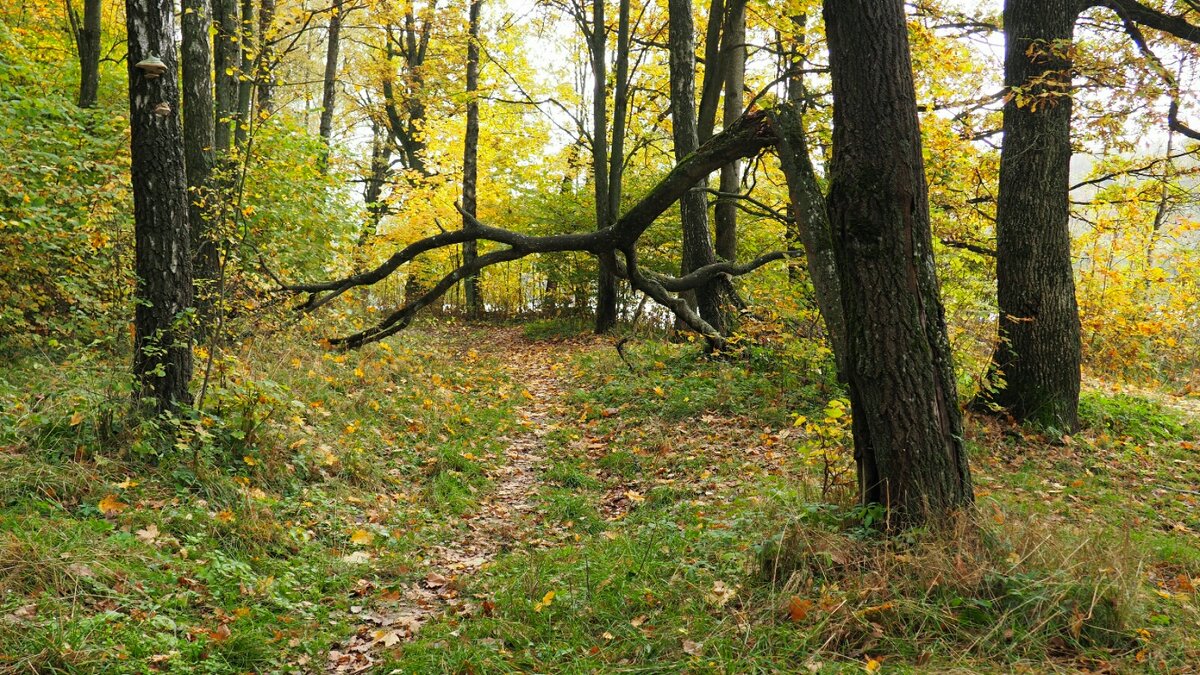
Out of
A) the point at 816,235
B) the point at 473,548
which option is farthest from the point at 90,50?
the point at 816,235

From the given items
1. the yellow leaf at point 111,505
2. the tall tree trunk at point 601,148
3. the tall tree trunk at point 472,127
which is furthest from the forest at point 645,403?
the tall tree trunk at point 472,127

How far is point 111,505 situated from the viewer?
4500 mm

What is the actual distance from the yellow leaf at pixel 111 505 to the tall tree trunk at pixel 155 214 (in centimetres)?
110

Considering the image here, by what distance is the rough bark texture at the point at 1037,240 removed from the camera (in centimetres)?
727

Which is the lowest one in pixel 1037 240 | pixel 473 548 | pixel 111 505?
pixel 473 548

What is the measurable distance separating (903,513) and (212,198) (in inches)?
332

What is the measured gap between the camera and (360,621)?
4.20 meters

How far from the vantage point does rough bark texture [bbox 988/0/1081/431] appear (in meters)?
7.27

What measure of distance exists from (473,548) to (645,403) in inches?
153

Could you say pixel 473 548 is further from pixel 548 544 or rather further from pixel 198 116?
pixel 198 116

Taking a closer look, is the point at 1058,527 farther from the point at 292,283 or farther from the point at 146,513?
the point at 292,283

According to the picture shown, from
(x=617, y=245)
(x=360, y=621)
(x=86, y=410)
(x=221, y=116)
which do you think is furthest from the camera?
(x=221, y=116)

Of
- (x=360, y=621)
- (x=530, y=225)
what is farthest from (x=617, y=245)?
(x=530, y=225)

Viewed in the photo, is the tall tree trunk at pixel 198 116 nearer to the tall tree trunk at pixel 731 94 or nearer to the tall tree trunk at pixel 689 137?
the tall tree trunk at pixel 689 137
